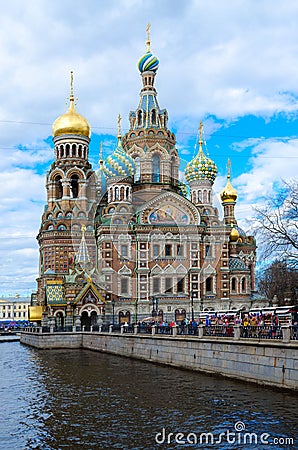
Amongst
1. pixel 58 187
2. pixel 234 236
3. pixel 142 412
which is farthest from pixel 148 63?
pixel 142 412

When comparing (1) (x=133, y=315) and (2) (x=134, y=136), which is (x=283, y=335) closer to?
(1) (x=133, y=315)

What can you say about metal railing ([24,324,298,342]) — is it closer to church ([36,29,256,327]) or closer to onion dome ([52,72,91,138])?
church ([36,29,256,327])

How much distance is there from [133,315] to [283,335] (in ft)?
98.4

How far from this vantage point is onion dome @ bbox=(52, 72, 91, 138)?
55075mm

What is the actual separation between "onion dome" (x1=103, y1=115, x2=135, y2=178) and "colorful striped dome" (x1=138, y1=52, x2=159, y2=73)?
29.7ft

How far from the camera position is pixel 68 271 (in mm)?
51625

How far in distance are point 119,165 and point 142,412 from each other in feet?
129

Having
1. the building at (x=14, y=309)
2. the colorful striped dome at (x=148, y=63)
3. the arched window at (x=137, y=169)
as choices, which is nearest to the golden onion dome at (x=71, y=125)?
the arched window at (x=137, y=169)

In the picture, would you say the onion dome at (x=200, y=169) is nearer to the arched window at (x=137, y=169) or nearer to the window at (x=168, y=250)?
the arched window at (x=137, y=169)

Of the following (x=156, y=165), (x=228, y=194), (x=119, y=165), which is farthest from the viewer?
(x=228, y=194)

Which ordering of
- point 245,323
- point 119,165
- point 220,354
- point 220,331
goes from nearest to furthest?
point 220,354 → point 220,331 → point 245,323 → point 119,165

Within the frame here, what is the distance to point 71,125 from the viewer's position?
5506 cm

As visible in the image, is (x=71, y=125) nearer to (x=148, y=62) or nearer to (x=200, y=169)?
(x=148, y=62)

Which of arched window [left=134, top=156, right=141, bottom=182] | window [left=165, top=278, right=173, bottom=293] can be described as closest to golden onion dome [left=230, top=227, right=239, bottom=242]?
window [left=165, top=278, right=173, bottom=293]
